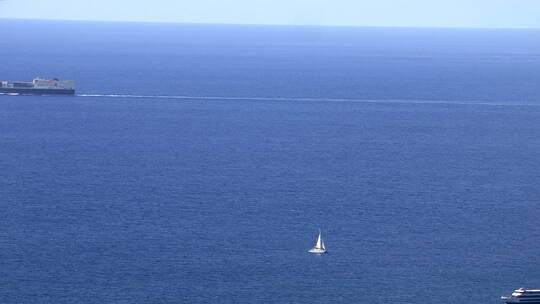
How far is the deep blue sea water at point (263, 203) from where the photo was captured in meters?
68.6

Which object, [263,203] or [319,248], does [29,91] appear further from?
[319,248]

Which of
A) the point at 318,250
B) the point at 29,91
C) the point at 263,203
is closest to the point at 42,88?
the point at 29,91

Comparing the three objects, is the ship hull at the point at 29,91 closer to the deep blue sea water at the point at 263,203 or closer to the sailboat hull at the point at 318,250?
the deep blue sea water at the point at 263,203

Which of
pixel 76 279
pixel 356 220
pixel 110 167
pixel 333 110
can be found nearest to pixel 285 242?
pixel 356 220

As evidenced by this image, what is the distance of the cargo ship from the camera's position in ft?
550

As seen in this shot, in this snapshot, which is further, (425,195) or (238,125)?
(238,125)

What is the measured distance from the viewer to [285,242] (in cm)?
7744

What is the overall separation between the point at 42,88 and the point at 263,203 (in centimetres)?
8742

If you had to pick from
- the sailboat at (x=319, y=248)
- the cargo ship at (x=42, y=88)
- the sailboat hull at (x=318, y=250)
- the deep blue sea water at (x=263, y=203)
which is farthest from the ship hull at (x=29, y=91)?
the sailboat hull at (x=318, y=250)

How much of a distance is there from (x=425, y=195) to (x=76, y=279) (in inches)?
1468

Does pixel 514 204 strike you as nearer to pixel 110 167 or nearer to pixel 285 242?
pixel 285 242

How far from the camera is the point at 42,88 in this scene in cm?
16862

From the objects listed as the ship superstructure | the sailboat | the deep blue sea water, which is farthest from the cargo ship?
the ship superstructure

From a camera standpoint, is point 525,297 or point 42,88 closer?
point 525,297
